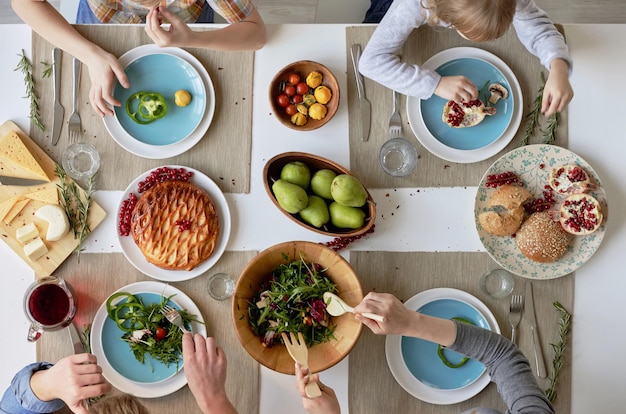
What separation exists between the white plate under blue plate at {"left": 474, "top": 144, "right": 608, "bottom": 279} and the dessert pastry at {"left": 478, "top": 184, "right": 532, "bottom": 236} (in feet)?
0.10

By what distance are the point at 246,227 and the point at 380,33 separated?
64 cm

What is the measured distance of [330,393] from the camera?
1339 millimetres

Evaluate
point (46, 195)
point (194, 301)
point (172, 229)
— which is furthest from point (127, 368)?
point (46, 195)

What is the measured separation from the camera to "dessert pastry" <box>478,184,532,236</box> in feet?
4.75

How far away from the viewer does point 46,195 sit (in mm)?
1508

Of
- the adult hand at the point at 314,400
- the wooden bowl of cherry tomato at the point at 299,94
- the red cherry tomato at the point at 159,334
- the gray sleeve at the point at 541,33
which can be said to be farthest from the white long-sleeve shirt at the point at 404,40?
the red cherry tomato at the point at 159,334

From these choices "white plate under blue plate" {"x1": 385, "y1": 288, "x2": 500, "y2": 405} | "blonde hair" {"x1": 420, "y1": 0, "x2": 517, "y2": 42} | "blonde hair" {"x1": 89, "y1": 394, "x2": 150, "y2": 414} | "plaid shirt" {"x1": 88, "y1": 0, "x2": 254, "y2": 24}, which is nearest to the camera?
"blonde hair" {"x1": 89, "y1": 394, "x2": 150, "y2": 414}

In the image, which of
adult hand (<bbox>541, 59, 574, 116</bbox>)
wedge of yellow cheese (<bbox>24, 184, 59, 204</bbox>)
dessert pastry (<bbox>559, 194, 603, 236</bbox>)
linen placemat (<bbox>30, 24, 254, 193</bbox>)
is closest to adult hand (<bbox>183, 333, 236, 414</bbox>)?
linen placemat (<bbox>30, 24, 254, 193</bbox>)

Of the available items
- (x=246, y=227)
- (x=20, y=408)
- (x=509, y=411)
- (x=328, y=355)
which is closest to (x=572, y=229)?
(x=509, y=411)

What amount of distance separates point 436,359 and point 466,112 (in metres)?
0.67

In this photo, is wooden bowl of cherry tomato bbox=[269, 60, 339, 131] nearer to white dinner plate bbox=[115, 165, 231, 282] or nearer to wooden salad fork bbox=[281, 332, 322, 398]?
white dinner plate bbox=[115, 165, 231, 282]

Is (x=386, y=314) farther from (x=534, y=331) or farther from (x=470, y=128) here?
(x=470, y=128)

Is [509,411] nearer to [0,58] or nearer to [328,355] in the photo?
[328,355]

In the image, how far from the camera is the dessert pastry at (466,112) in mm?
1474
